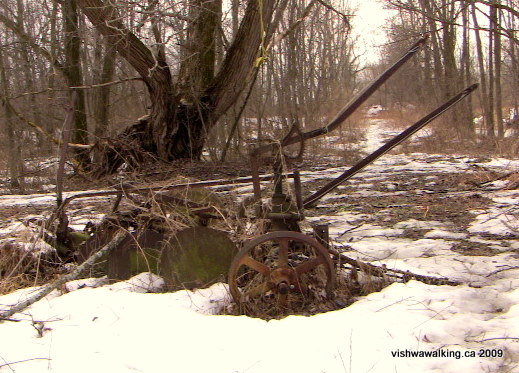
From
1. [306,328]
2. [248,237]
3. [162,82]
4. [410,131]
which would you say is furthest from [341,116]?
[162,82]

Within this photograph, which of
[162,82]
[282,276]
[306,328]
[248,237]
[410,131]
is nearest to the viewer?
[306,328]

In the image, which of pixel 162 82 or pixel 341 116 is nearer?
pixel 341 116

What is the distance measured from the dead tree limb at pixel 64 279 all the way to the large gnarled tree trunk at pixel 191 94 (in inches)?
218

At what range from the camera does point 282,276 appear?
2.89m

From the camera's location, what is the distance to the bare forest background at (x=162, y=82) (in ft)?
26.1

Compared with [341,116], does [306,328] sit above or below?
below

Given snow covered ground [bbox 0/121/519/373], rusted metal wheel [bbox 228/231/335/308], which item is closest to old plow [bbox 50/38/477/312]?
rusted metal wheel [bbox 228/231/335/308]

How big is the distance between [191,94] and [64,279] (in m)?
6.33

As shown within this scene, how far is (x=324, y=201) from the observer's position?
6.48 m

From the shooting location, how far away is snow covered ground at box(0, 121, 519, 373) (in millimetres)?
2152

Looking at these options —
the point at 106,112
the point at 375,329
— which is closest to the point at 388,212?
the point at 375,329

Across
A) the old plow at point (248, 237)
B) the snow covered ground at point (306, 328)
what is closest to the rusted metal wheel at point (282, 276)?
the old plow at point (248, 237)

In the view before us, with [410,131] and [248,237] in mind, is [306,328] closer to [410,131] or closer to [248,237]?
[248,237]

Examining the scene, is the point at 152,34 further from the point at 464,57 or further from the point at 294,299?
the point at 464,57
